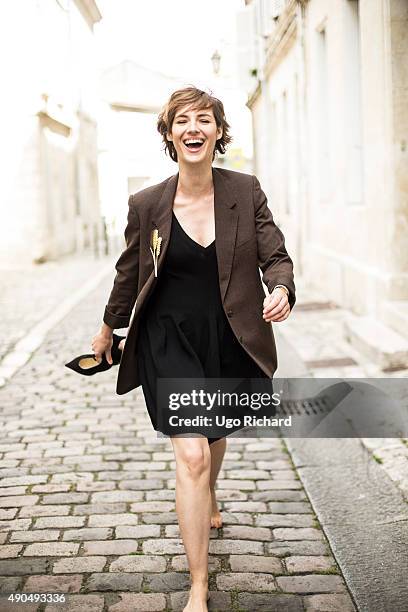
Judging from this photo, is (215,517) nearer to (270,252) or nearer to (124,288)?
(124,288)

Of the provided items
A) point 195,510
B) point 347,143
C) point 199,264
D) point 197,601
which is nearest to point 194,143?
point 199,264

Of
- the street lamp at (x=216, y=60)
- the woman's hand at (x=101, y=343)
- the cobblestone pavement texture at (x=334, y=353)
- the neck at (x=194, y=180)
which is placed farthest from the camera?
the street lamp at (x=216, y=60)

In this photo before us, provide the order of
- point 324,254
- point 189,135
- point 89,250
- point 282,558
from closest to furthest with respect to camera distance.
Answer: point 189,135, point 282,558, point 324,254, point 89,250

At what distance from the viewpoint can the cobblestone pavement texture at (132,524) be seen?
3.36m

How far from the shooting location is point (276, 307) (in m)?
3.16

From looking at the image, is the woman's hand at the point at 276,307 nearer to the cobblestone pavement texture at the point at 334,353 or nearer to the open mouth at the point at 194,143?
the open mouth at the point at 194,143

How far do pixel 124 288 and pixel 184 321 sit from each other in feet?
1.07

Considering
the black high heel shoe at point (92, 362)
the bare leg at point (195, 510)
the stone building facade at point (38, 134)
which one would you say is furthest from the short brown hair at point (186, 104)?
the stone building facade at point (38, 134)

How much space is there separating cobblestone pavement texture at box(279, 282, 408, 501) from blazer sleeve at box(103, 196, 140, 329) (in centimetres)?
Answer: 169

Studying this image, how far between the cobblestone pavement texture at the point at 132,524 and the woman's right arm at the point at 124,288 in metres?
0.84

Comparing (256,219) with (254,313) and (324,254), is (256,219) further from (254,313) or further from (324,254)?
(324,254)

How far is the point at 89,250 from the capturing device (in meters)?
26.9

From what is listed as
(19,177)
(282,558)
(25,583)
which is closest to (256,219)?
(282,558)

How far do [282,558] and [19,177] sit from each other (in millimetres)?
17919
